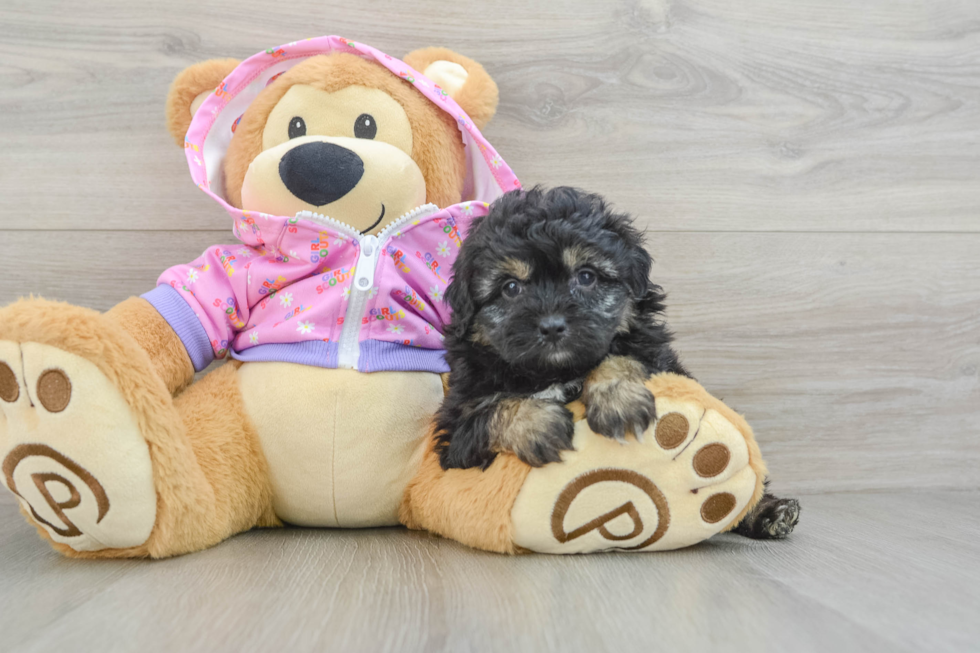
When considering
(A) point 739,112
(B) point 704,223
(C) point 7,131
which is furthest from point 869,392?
(C) point 7,131

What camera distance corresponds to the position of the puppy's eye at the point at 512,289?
4.41ft

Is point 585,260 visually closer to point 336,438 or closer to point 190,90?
point 336,438

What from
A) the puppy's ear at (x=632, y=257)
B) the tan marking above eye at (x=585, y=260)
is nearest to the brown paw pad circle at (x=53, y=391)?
the tan marking above eye at (x=585, y=260)

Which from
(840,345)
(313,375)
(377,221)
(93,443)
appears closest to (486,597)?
(313,375)

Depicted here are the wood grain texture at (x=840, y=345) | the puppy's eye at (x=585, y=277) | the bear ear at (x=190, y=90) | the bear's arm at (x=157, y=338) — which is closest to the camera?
the puppy's eye at (x=585, y=277)

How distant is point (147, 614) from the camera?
41.4 inches

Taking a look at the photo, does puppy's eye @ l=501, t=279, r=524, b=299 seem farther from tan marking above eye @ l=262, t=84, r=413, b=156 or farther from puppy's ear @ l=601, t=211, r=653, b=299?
tan marking above eye @ l=262, t=84, r=413, b=156

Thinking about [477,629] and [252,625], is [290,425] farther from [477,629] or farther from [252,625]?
[477,629]

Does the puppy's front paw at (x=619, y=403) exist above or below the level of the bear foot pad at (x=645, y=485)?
above

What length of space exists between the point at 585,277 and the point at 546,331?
0.17 metres

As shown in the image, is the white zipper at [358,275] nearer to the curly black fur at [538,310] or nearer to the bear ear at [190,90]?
the curly black fur at [538,310]

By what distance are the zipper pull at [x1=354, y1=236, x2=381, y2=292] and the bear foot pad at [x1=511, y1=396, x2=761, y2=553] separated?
577mm

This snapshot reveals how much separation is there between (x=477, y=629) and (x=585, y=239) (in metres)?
0.70

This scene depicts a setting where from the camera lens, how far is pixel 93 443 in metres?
1.27
